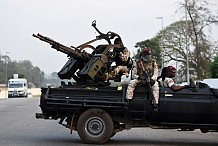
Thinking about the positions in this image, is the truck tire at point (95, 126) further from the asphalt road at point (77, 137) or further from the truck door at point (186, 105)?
the truck door at point (186, 105)

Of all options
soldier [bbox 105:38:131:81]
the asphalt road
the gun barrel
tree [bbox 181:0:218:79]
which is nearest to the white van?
tree [bbox 181:0:218:79]

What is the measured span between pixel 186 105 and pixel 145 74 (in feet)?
4.02

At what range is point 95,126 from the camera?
12828 mm

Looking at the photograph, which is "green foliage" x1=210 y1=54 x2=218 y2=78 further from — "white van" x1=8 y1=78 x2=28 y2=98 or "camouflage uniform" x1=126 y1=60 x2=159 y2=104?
"camouflage uniform" x1=126 y1=60 x2=159 y2=104

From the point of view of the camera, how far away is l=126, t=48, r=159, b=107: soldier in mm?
12359

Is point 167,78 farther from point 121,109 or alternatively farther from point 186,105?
point 121,109

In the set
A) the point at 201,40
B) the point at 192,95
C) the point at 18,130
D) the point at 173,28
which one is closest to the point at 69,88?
the point at 192,95

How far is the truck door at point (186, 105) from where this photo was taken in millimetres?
12211

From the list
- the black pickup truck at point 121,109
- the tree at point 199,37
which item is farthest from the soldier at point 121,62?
the tree at point 199,37

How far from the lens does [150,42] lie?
251 feet

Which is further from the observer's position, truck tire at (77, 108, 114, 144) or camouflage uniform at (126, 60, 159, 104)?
truck tire at (77, 108, 114, 144)

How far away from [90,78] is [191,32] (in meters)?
37.3

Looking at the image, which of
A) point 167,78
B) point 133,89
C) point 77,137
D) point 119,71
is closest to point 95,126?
point 133,89

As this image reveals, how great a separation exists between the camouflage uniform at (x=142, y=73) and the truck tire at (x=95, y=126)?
2.66 feet
